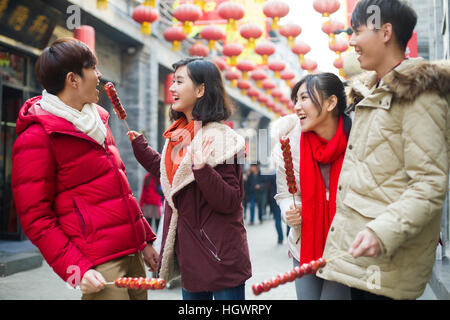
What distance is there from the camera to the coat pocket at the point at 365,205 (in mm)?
1923

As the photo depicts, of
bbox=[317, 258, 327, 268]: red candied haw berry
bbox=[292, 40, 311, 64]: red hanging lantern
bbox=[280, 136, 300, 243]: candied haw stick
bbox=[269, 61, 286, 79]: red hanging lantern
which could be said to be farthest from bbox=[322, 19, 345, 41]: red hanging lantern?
bbox=[317, 258, 327, 268]: red candied haw berry

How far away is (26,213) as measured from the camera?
84.0 inches

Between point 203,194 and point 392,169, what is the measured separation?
37.6 inches

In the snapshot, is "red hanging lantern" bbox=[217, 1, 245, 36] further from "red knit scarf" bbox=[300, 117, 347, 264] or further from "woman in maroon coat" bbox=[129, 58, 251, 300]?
"red knit scarf" bbox=[300, 117, 347, 264]

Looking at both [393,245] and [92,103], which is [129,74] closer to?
[92,103]

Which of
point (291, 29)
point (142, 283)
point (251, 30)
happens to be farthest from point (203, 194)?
point (251, 30)

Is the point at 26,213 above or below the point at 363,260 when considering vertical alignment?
above

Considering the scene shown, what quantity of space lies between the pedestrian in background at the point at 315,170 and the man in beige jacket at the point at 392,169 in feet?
0.73

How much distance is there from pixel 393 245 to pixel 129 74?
38.0 ft

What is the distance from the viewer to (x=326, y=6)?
27.3 feet

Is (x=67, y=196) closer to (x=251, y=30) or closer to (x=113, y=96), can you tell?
(x=113, y=96)
